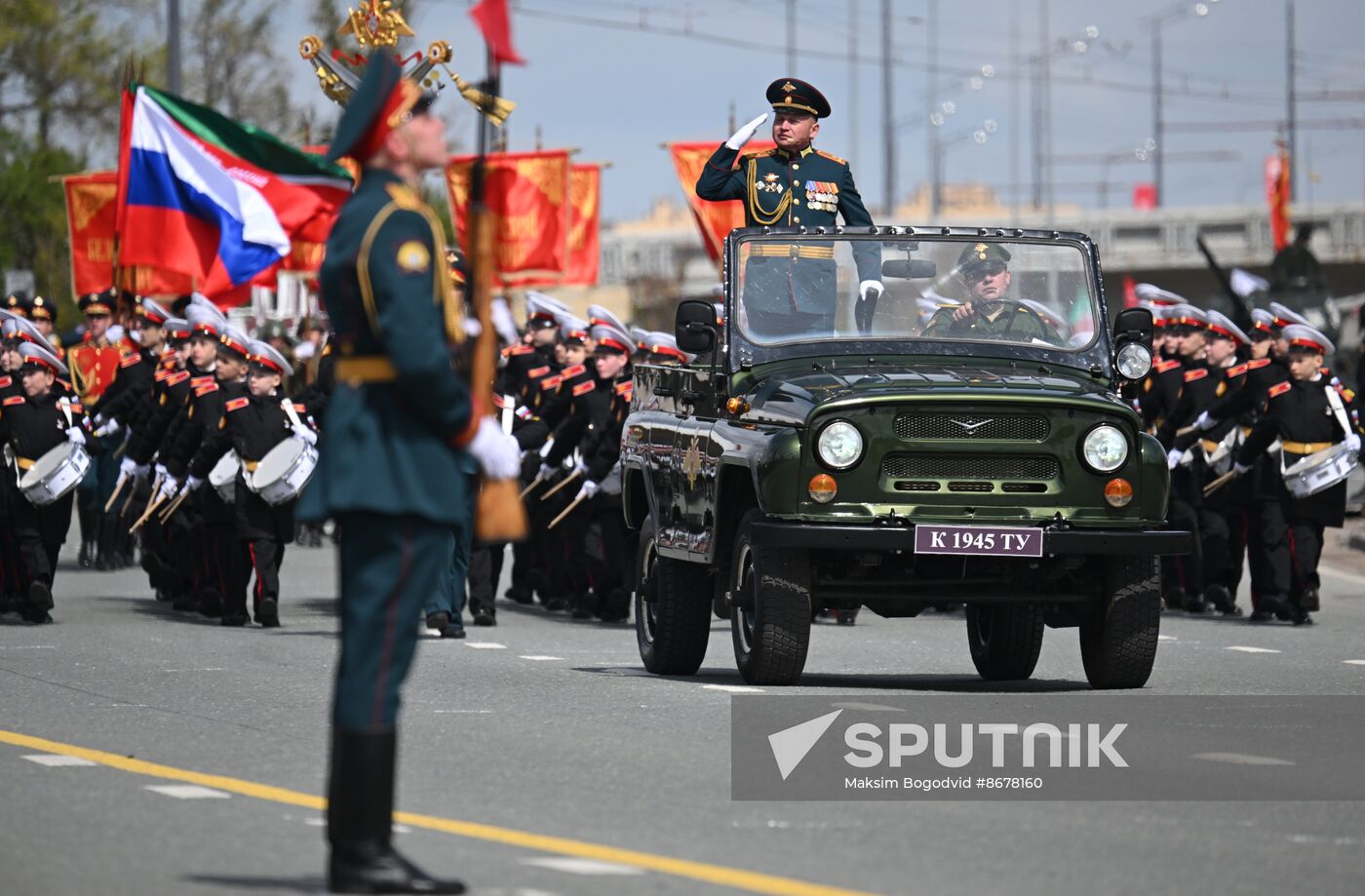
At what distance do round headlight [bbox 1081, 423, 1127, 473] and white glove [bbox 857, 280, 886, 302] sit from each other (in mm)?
1636

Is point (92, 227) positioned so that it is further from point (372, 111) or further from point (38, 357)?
point (372, 111)

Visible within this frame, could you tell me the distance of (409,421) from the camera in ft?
25.0

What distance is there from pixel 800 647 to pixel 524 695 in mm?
1299

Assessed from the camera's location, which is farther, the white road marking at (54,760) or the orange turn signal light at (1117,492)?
the orange turn signal light at (1117,492)

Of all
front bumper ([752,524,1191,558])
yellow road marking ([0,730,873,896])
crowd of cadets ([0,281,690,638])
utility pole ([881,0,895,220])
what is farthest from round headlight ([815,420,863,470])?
utility pole ([881,0,895,220])

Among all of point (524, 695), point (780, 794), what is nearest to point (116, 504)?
point (524, 695)

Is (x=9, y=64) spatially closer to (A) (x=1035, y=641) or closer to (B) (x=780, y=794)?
(A) (x=1035, y=641)

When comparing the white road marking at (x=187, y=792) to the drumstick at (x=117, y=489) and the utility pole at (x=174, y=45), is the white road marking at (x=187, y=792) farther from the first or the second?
the utility pole at (x=174, y=45)

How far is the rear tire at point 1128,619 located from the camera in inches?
518

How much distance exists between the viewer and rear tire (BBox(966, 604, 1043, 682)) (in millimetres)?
14125

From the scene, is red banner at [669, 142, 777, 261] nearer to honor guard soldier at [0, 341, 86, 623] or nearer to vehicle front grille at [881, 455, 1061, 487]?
honor guard soldier at [0, 341, 86, 623]

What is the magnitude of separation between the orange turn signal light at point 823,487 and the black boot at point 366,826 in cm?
548

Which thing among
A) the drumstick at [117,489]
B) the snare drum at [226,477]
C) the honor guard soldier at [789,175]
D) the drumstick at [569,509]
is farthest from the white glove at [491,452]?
the drumstick at [117,489]

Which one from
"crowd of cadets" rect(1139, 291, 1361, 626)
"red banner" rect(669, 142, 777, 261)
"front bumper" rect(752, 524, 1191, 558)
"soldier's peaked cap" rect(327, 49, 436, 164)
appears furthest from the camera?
"red banner" rect(669, 142, 777, 261)
